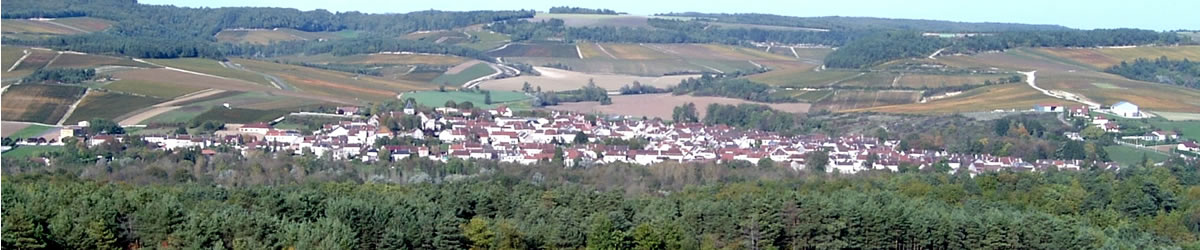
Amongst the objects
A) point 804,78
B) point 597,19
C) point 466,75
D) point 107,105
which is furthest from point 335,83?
point 597,19

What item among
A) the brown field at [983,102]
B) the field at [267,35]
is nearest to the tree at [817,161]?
the brown field at [983,102]

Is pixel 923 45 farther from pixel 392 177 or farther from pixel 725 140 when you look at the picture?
pixel 392 177

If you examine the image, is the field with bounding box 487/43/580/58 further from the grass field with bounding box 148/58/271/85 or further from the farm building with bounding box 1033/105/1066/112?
the farm building with bounding box 1033/105/1066/112

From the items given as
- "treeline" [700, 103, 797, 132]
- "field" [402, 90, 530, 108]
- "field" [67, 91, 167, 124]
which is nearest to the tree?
"treeline" [700, 103, 797, 132]

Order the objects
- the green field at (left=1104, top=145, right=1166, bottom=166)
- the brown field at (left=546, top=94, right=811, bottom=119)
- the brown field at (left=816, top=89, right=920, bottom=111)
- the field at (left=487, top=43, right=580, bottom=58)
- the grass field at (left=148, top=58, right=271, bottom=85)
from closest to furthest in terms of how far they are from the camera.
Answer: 1. the green field at (left=1104, top=145, right=1166, bottom=166)
2. the brown field at (left=546, top=94, right=811, bottom=119)
3. the brown field at (left=816, top=89, right=920, bottom=111)
4. the grass field at (left=148, top=58, right=271, bottom=85)
5. the field at (left=487, top=43, right=580, bottom=58)

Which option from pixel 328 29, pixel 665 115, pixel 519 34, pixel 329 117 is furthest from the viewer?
pixel 328 29

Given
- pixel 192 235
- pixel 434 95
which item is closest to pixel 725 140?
pixel 434 95

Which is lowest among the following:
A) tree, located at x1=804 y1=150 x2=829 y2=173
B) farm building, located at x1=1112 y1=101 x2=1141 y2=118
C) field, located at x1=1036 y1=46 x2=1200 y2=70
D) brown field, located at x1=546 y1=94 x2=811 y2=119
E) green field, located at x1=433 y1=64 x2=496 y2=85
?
green field, located at x1=433 y1=64 x2=496 y2=85
